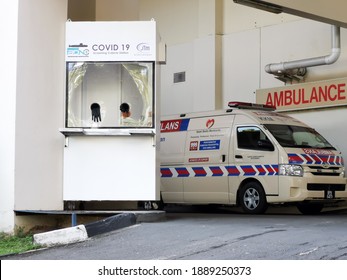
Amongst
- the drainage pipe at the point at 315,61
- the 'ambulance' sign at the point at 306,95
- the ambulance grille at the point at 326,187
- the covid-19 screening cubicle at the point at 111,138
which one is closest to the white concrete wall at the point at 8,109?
the covid-19 screening cubicle at the point at 111,138

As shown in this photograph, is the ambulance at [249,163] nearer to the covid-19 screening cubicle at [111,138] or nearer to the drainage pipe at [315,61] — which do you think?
the drainage pipe at [315,61]

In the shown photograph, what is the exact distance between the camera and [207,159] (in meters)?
15.1

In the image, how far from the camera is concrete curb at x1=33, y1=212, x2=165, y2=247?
28.3ft

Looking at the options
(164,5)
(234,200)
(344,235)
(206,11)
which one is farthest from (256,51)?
(344,235)

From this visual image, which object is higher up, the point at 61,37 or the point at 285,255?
the point at 61,37

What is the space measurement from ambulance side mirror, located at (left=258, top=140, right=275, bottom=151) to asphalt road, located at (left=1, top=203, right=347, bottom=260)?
3.61 meters

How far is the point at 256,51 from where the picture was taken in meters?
19.5

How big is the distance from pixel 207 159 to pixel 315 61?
461 cm

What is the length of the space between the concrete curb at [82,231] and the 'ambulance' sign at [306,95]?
8996 millimetres

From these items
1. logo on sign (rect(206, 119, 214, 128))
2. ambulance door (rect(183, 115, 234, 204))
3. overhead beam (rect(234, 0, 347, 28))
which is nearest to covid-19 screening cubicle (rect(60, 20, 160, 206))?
overhead beam (rect(234, 0, 347, 28))

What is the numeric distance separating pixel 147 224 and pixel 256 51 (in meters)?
10.6

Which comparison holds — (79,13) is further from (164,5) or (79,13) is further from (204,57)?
(164,5)

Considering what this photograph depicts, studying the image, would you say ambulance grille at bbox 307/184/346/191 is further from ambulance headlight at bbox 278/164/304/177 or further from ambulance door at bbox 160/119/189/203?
ambulance door at bbox 160/119/189/203

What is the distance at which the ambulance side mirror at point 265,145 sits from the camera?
13.9 meters
